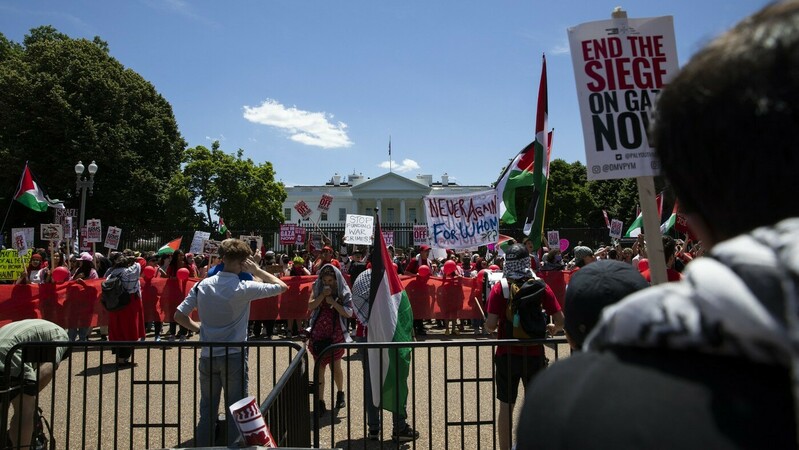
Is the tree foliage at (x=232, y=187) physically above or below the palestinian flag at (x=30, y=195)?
above

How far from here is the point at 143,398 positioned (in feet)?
23.6

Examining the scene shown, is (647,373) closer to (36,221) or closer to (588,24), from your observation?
(588,24)

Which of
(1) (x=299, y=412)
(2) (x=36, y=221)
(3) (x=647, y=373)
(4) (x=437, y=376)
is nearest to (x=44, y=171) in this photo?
(2) (x=36, y=221)

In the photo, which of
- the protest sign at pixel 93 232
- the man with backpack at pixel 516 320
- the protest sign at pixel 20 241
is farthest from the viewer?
the protest sign at pixel 93 232

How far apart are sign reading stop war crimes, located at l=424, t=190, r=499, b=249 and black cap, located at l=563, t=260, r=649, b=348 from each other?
913 centimetres

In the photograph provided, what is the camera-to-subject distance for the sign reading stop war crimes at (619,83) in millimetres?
3424

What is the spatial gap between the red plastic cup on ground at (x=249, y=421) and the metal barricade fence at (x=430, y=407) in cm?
175

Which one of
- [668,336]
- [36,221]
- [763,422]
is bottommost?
[763,422]

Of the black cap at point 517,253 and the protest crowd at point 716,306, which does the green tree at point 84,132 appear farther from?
the protest crowd at point 716,306

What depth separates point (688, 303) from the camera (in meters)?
0.71

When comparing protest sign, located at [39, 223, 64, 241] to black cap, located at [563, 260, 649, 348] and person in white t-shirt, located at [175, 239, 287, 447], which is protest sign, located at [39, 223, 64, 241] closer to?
person in white t-shirt, located at [175, 239, 287, 447]

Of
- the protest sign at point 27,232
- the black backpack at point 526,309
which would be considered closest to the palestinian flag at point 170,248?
the protest sign at point 27,232

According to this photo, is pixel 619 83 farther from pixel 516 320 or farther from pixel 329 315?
pixel 329 315

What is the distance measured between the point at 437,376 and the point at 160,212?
34092 millimetres
